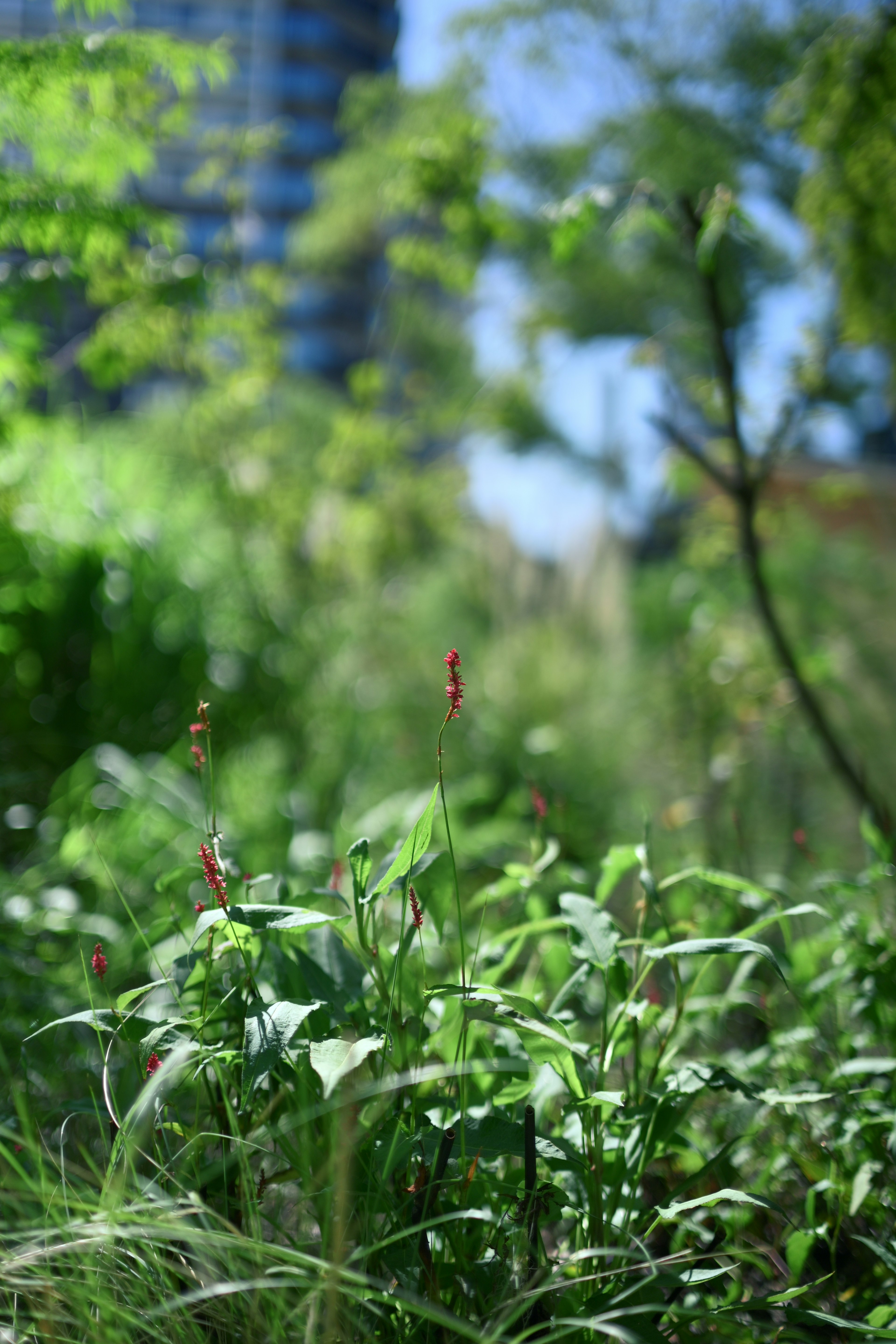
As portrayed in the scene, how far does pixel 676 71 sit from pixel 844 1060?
3099 millimetres

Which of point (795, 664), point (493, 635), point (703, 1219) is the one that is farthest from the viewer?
point (493, 635)

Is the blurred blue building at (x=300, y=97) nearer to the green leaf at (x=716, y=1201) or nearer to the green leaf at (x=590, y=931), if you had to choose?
the green leaf at (x=590, y=931)

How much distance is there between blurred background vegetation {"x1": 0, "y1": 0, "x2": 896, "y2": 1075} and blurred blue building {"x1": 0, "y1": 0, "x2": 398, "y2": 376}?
1622 centimetres

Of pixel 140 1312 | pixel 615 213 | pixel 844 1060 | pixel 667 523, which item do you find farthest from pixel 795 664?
pixel 667 523

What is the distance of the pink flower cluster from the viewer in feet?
1.59

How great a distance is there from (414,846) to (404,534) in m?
2.63

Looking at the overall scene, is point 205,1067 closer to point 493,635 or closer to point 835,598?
point 835,598

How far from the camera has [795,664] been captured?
139cm

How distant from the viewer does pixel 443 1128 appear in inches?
22.0

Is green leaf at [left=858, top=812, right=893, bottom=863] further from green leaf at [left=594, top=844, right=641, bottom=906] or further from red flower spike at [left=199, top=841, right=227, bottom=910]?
red flower spike at [left=199, top=841, right=227, bottom=910]

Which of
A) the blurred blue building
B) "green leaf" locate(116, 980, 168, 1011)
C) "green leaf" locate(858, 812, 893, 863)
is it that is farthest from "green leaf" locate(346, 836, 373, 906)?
the blurred blue building

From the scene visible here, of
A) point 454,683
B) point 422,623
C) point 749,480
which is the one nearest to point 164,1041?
point 454,683

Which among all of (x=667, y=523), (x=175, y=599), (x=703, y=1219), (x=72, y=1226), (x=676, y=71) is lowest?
(x=703, y=1219)

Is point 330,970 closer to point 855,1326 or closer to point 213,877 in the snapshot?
point 213,877
